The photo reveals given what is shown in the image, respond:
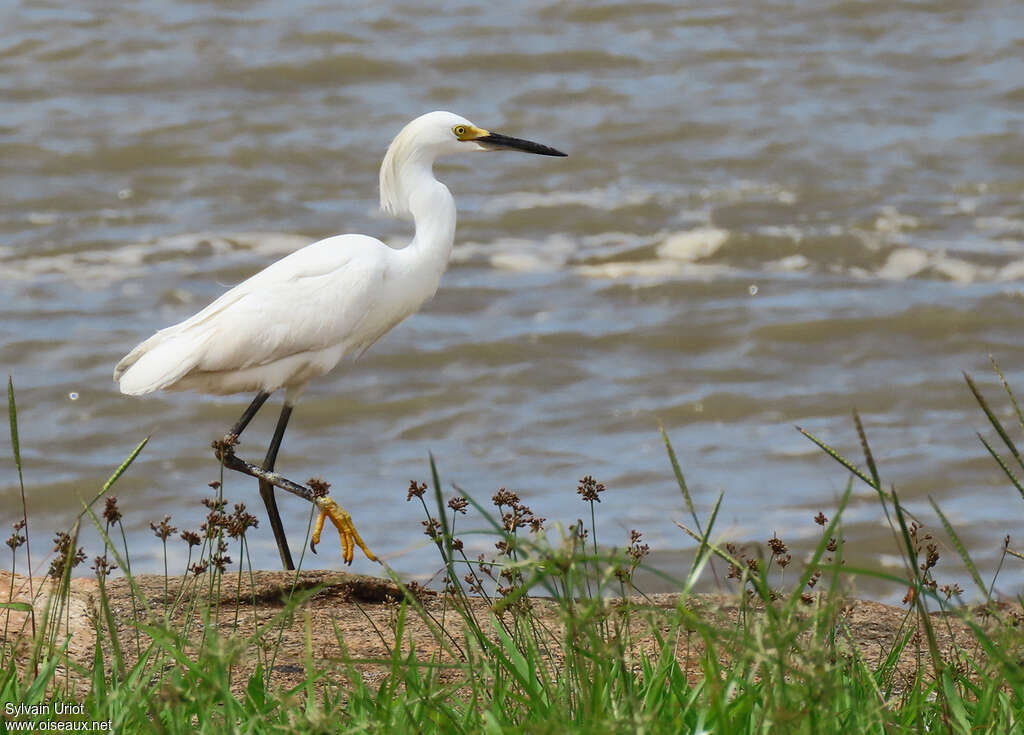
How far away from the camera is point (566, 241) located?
31.9ft

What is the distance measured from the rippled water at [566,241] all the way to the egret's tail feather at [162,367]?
102 cm

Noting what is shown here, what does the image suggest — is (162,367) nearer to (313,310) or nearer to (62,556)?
(313,310)

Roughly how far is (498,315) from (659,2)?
5886 millimetres

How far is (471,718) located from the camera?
2.45 metres

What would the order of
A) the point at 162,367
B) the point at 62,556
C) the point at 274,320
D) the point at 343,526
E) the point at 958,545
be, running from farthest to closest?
the point at 274,320
the point at 162,367
the point at 343,526
the point at 62,556
the point at 958,545

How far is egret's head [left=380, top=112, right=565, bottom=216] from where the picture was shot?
5.35m

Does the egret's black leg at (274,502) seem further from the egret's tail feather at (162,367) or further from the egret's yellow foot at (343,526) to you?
the egret's tail feather at (162,367)

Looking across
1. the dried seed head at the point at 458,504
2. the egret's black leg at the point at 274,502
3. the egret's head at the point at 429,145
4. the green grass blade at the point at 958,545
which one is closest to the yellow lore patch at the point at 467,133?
the egret's head at the point at 429,145

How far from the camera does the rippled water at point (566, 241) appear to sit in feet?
22.0

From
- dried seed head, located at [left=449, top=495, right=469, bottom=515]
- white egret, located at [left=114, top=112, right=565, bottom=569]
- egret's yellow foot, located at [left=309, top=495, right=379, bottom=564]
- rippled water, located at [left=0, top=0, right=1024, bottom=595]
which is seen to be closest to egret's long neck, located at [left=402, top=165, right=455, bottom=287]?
white egret, located at [left=114, top=112, right=565, bottom=569]

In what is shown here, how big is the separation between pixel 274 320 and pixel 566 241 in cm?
486

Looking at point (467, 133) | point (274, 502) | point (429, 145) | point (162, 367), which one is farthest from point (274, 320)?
point (467, 133)

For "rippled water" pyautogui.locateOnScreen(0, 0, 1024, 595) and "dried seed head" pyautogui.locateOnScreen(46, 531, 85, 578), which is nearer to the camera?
"dried seed head" pyautogui.locateOnScreen(46, 531, 85, 578)

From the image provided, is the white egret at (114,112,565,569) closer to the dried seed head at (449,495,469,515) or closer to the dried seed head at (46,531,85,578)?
the dried seed head at (449,495,469,515)
